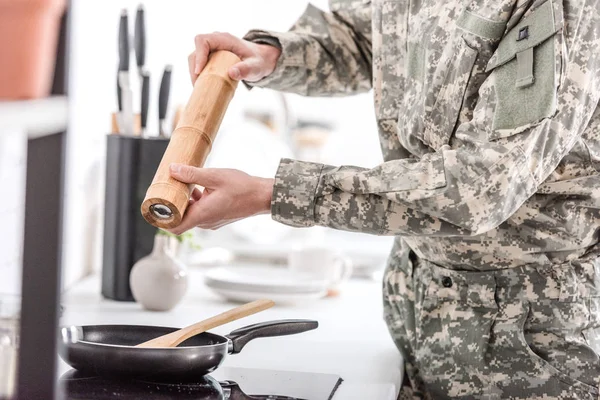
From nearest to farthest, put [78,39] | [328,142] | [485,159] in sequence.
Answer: [485,159], [78,39], [328,142]

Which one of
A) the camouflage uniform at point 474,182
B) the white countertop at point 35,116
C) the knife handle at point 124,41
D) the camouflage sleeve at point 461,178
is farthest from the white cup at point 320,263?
the white countertop at point 35,116

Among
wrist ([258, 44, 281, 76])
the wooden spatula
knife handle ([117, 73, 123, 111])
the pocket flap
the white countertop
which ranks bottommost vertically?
the wooden spatula

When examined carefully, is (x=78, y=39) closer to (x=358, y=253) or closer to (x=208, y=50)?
(x=208, y=50)

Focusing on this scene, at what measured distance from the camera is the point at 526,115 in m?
1.09

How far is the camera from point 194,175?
109 cm

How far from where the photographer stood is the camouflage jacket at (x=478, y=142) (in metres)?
1.08

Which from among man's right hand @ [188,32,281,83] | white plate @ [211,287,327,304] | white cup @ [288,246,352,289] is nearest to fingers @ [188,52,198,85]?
man's right hand @ [188,32,281,83]

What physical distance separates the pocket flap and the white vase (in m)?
0.78

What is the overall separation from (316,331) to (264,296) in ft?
0.71

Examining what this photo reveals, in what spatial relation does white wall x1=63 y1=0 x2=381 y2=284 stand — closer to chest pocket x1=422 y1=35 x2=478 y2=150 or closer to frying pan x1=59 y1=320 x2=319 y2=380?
frying pan x1=59 y1=320 x2=319 y2=380

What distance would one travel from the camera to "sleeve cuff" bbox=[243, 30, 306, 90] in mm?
1499

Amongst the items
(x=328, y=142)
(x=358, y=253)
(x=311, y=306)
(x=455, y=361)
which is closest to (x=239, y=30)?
(x=328, y=142)

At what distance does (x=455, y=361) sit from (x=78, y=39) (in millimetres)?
1080

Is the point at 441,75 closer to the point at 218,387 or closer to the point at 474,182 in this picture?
the point at 474,182
